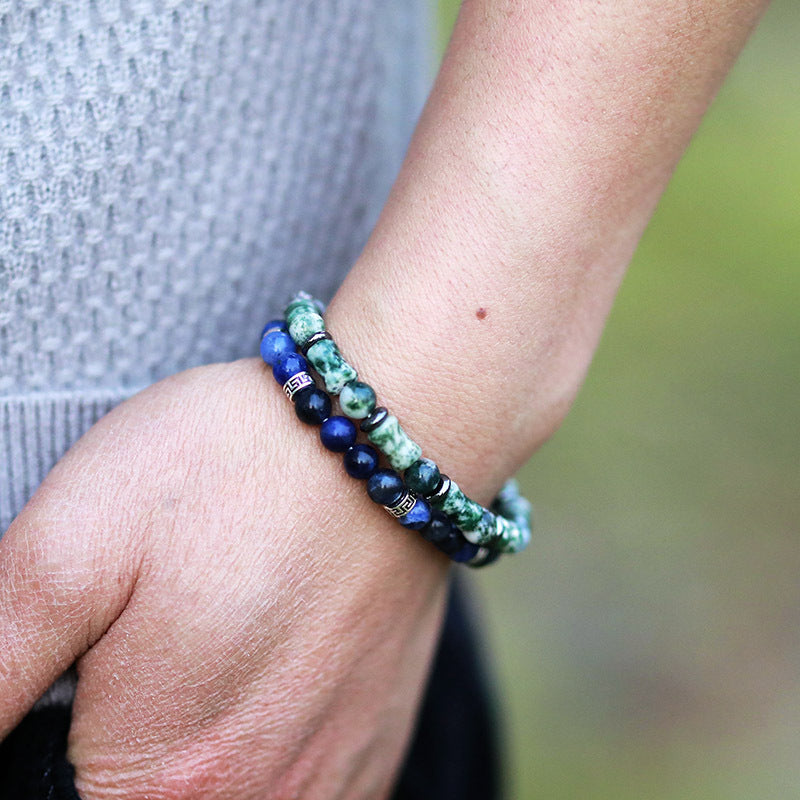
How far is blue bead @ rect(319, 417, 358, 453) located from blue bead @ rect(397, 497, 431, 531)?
80mm

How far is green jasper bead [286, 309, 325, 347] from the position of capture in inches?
30.2

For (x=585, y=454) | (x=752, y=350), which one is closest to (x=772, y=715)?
(x=585, y=454)

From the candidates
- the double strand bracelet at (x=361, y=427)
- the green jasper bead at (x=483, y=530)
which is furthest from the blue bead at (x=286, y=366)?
the green jasper bead at (x=483, y=530)

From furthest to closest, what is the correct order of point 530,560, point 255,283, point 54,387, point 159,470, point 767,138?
point 767,138 → point 530,560 → point 255,283 → point 54,387 → point 159,470

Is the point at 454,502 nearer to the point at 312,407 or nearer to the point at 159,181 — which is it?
the point at 312,407

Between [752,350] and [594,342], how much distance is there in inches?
109

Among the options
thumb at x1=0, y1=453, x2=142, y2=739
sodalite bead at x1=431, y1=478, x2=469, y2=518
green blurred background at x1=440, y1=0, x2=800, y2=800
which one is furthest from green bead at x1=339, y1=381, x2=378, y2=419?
green blurred background at x1=440, y1=0, x2=800, y2=800

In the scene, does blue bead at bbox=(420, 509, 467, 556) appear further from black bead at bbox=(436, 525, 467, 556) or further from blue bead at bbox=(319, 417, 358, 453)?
blue bead at bbox=(319, 417, 358, 453)

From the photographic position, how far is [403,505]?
2.48ft

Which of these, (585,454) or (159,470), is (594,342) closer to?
(159,470)

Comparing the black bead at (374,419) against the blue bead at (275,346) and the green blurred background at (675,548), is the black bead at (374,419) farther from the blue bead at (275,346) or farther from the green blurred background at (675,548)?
the green blurred background at (675,548)

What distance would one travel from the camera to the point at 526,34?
0.73 metres

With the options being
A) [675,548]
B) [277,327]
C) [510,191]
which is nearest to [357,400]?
[277,327]

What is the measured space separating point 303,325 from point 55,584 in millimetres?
296
